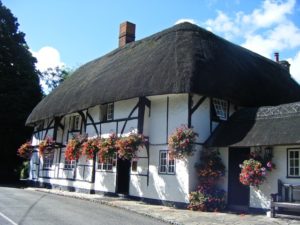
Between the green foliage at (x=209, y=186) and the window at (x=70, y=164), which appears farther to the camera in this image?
the window at (x=70, y=164)

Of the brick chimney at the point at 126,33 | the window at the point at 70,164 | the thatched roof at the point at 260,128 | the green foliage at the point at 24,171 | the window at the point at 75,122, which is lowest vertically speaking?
the green foliage at the point at 24,171

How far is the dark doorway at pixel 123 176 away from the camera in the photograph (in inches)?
699

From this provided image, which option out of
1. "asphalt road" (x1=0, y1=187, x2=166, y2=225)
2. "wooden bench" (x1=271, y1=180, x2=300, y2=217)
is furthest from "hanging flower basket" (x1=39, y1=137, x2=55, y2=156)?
"wooden bench" (x1=271, y1=180, x2=300, y2=217)

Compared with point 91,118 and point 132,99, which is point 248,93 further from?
point 91,118

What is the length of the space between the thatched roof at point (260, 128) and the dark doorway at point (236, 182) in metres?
0.74

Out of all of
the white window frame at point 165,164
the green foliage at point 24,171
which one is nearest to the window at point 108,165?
the white window frame at point 165,164

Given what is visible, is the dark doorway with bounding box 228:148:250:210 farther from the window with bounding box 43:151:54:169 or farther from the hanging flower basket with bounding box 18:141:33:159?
the hanging flower basket with bounding box 18:141:33:159

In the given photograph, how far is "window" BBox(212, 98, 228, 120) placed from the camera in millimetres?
16172

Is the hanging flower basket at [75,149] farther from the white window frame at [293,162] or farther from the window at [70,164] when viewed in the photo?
the white window frame at [293,162]

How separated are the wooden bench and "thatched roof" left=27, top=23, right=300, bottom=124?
4437 mm

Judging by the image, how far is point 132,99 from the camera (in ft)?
57.5

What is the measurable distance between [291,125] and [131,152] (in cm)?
622

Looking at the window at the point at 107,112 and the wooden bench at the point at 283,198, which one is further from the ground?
the window at the point at 107,112

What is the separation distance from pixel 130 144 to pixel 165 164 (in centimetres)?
161
